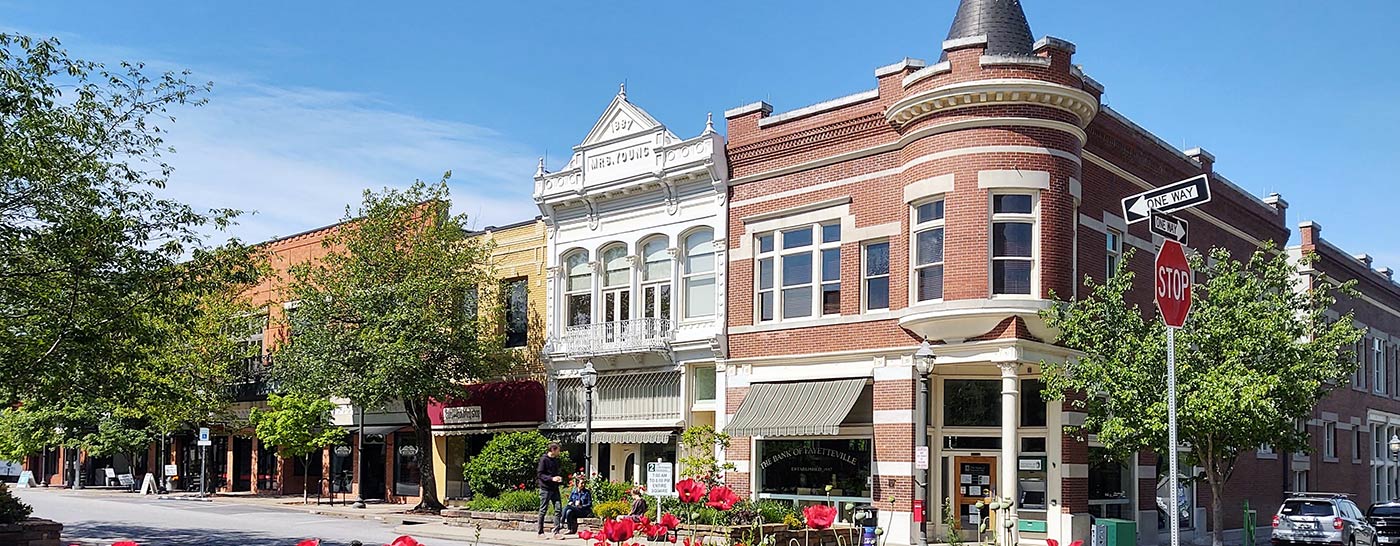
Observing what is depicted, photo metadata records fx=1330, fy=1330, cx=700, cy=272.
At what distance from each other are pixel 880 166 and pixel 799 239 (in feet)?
9.51

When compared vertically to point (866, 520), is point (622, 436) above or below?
above

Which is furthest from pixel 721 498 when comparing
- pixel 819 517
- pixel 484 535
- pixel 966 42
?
pixel 966 42

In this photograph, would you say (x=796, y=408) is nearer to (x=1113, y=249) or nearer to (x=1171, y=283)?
(x=1113, y=249)

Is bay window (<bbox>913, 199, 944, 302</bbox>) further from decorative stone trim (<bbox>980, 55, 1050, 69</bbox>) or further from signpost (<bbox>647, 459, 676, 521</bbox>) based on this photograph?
signpost (<bbox>647, 459, 676, 521</bbox>)

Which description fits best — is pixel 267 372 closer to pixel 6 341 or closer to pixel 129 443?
pixel 129 443

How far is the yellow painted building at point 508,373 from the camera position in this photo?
1458 inches

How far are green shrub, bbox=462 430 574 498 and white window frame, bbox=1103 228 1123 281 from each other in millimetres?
13413

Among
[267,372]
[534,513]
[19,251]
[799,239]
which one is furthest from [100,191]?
[267,372]

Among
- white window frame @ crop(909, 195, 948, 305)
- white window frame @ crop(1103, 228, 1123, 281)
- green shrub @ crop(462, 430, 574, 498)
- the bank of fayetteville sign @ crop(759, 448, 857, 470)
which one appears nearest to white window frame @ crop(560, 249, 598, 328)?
green shrub @ crop(462, 430, 574, 498)

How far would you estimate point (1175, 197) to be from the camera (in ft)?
41.6

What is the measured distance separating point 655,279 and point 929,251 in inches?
345

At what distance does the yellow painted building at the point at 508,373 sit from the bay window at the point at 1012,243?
573 inches

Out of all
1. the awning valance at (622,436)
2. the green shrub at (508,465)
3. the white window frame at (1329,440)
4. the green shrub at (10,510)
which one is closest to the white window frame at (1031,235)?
the awning valance at (622,436)

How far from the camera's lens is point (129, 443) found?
161 feet
